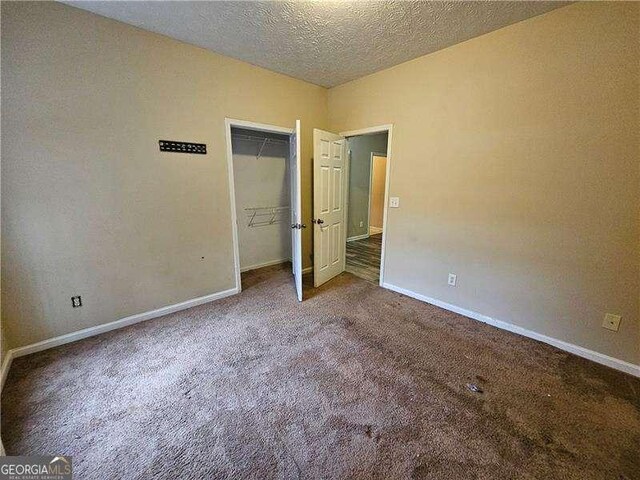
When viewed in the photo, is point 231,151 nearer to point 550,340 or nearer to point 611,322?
point 550,340

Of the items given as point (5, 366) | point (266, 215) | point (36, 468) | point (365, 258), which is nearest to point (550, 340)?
point (365, 258)

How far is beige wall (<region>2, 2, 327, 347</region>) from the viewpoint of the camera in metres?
1.84

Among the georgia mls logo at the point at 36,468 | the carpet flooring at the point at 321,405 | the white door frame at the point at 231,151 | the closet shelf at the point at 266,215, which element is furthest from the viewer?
the closet shelf at the point at 266,215

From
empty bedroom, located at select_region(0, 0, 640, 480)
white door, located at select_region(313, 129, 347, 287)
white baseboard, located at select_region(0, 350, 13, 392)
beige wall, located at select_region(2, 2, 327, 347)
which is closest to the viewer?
empty bedroom, located at select_region(0, 0, 640, 480)

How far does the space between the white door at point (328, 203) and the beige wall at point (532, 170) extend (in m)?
0.77

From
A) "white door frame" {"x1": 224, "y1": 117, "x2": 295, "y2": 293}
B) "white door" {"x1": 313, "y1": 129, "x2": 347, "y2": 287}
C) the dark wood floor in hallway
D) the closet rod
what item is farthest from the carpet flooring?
the closet rod

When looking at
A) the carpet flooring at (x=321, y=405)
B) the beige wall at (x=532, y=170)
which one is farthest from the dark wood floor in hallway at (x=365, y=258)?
the carpet flooring at (x=321, y=405)

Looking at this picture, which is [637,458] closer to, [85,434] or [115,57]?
[85,434]

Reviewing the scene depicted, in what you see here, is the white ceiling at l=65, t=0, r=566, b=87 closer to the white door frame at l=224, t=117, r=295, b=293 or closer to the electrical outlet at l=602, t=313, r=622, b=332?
the white door frame at l=224, t=117, r=295, b=293

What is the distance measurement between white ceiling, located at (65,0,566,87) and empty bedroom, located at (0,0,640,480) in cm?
2

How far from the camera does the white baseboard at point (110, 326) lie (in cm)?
203

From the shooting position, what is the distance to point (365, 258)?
4.61m

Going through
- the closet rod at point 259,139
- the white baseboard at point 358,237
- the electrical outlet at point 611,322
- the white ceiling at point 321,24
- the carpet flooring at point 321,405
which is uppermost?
the white ceiling at point 321,24

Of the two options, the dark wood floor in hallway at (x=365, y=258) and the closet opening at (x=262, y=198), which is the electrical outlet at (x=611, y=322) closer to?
the dark wood floor in hallway at (x=365, y=258)
